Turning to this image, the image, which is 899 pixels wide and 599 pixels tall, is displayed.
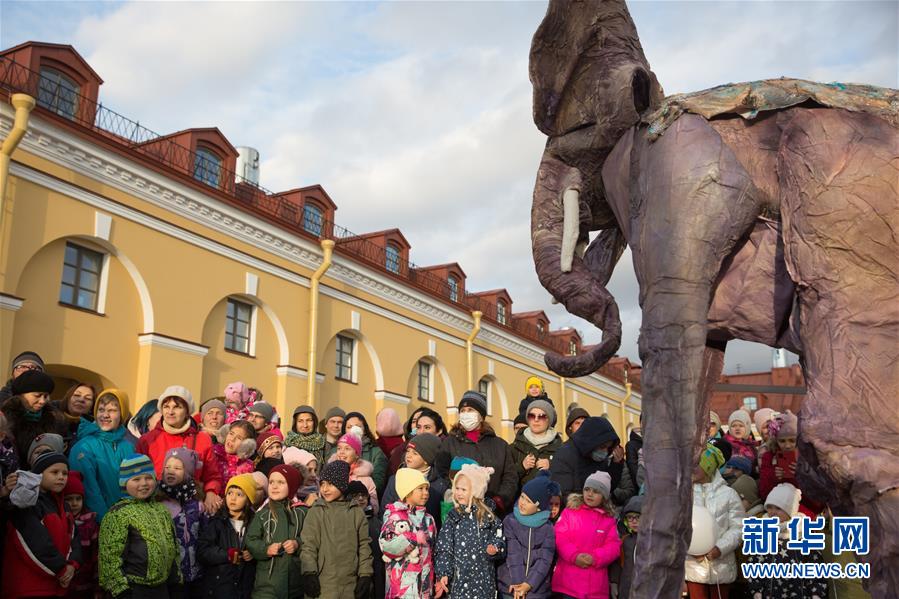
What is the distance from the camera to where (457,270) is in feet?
77.0

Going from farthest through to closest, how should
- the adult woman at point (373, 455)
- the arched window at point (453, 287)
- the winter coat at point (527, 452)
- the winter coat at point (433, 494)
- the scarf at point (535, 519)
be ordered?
the arched window at point (453, 287), the adult woman at point (373, 455), the winter coat at point (527, 452), the winter coat at point (433, 494), the scarf at point (535, 519)

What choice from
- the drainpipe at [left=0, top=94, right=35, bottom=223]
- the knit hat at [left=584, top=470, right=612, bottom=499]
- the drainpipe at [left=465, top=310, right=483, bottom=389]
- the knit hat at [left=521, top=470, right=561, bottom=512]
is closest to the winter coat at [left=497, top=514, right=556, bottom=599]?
the knit hat at [left=521, top=470, right=561, bottom=512]

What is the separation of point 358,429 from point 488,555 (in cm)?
218

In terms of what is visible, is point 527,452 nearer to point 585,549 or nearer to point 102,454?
point 585,549

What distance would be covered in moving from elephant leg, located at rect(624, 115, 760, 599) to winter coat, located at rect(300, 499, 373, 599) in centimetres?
396

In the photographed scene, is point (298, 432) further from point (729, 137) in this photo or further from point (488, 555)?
point (729, 137)

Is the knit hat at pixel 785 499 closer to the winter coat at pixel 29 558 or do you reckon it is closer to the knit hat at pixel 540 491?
the knit hat at pixel 540 491

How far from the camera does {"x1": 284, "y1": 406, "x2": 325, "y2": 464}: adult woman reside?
7.26m

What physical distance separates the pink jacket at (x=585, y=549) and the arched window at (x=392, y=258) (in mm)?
14780

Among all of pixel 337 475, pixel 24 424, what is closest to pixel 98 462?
pixel 24 424

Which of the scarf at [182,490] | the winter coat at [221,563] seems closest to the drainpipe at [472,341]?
the winter coat at [221,563]

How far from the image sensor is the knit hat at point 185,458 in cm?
536

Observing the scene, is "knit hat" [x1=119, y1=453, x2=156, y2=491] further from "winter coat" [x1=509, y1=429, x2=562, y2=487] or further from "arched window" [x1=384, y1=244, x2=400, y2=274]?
"arched window" [x1=384, y1=244, x2=400, y2=274]

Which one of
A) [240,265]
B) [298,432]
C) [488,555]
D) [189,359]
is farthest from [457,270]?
[488,555]
